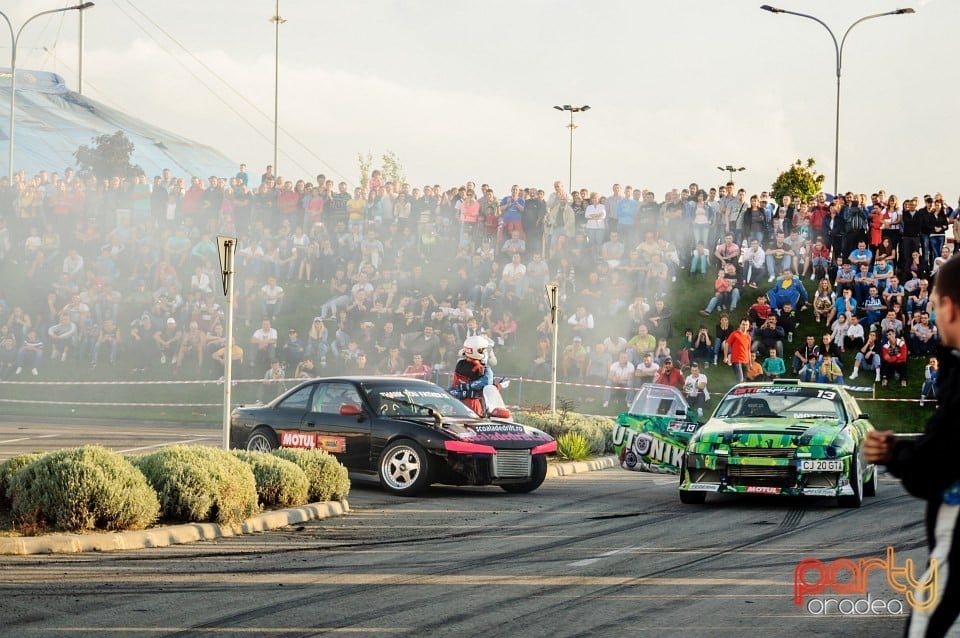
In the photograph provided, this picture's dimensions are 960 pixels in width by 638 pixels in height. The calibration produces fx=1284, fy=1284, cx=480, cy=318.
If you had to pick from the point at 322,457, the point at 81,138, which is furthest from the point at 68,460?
the point at 81,138

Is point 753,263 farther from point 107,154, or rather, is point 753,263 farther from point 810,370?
point 107,154

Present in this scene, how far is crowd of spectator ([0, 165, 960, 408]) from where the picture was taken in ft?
90.4

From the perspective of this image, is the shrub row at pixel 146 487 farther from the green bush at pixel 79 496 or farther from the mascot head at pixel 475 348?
the mascot head at pixel 475 348

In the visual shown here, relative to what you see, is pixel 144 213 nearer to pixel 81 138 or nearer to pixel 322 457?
pixel 322 457

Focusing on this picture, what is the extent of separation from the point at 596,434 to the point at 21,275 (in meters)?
20.9

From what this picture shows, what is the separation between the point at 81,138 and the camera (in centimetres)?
9431

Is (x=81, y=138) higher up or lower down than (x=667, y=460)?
higher up

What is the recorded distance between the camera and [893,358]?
26172mm

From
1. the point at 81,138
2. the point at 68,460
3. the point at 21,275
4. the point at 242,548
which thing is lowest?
the point at 242,548

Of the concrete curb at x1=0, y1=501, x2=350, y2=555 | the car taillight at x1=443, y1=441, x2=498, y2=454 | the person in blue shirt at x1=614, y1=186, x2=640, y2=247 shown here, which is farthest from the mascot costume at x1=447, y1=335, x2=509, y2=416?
the person in blue shirt at x1=614, y1=186, x2=640, y2=247

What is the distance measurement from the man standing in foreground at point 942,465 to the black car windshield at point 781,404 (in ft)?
38.0

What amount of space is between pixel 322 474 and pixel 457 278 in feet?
58.7

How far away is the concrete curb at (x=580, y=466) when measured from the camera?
62.6 feet

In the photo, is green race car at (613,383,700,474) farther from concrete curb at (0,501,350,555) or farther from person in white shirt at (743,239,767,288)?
person in white shirt at (743,239,767,288)
